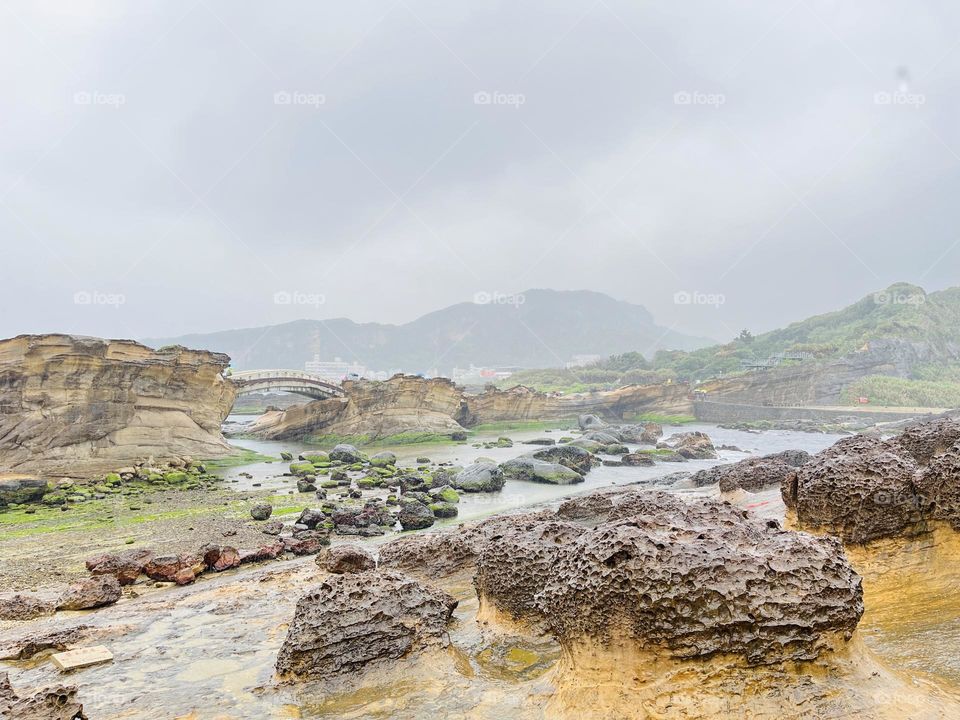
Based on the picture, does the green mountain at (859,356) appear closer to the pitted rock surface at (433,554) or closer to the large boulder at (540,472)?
the large boulder at (540,472)

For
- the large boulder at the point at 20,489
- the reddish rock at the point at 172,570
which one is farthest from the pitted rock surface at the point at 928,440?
the large boulder at the point at 20,489

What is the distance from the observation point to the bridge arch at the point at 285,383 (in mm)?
47188

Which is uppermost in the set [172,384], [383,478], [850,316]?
[850,316]

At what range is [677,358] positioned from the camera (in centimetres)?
11312

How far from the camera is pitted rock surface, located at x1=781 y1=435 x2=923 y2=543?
548 cm

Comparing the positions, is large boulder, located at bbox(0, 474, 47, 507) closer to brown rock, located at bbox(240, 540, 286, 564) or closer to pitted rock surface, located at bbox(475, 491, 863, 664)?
brown rock, located at bbox(240, 540, 286, 564)

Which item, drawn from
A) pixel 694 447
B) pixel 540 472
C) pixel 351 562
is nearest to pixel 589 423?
pixel 694 447

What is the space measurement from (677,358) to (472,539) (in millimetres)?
111766

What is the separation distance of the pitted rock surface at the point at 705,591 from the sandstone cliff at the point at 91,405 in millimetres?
23329

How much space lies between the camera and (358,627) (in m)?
5.00

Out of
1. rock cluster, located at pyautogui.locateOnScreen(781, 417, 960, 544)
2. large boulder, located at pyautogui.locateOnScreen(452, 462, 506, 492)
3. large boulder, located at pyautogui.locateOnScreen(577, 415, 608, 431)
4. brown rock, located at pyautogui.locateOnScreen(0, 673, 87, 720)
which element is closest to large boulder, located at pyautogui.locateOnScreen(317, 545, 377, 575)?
brown rock, located at pyautogui.locateOnScreen(0, 673, 87, 720)

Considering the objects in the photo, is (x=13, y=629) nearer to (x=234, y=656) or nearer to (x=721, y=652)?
(x=234, y=656)

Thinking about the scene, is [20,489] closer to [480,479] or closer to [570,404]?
[480,479]

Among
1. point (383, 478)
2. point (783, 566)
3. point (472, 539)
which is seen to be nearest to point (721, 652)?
point (783, 566)
